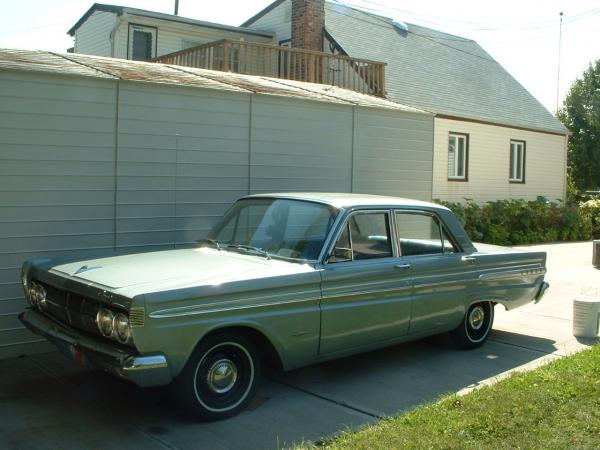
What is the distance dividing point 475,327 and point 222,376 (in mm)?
3131

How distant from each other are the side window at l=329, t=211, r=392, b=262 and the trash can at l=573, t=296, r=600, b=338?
8.99 feet

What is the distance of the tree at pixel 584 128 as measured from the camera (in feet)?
111

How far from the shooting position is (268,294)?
4980 millimetres

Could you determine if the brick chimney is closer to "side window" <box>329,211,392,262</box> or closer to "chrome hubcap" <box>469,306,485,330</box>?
"chrome hubcap" <box>469,306,485,330</box>

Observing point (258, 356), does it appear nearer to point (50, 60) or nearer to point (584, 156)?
point (50, 60)

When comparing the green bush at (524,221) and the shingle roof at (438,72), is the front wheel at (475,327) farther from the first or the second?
the shingle roof at (438,72)

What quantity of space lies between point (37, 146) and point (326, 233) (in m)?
2.90

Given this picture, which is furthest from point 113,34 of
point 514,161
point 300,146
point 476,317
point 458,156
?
point 476,317

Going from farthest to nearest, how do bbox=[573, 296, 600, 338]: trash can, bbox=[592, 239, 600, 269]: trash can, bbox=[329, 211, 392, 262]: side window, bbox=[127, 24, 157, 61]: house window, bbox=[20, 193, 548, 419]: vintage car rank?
bbox=[127, 24, 157, 61]: house window
bbox=[592, 239, 600, 269]: trash can
bbox=[573, 296, 600, 338]: trash can
bbox=[329, 211, 392, 262]: side window
bbox=[20, 193, 548, 419]: vintage car

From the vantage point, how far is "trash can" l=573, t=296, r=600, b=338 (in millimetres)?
7402

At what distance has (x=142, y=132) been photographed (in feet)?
23.2

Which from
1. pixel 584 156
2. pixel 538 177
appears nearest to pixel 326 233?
pixel 538 177

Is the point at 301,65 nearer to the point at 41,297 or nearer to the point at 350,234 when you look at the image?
the point at 350,234

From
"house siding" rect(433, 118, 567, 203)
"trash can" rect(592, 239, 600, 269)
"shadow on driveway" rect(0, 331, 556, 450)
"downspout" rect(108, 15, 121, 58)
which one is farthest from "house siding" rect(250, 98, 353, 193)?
"downspout" rect(108, 15, 121, 58)
